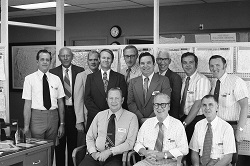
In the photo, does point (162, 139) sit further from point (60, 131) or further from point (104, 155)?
point (60, 131)

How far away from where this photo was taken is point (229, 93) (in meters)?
3.69

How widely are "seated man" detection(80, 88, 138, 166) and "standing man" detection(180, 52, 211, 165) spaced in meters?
0.62

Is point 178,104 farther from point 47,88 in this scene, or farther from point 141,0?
point 141,0

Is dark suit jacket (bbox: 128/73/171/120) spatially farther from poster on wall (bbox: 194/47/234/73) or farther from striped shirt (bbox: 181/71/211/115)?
poster on wall (bbox: 194/47/234/73)

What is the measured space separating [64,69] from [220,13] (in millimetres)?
3753

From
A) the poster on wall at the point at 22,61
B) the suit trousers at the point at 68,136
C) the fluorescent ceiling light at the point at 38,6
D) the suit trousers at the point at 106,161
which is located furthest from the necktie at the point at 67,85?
the poster on wall at the point at 22,61

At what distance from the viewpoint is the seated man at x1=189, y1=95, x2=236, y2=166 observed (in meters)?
3.30

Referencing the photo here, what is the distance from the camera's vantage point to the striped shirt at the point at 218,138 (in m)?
3.30

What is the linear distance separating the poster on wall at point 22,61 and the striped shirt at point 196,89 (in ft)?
17.0

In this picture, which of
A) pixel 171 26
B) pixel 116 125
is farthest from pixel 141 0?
pixel 116 125

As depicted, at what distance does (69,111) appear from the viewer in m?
4.36

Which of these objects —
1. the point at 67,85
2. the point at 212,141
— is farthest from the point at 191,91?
the point at 67,85

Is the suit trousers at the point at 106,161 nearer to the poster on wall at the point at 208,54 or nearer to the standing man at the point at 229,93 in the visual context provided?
the standing man at the point at 229,93

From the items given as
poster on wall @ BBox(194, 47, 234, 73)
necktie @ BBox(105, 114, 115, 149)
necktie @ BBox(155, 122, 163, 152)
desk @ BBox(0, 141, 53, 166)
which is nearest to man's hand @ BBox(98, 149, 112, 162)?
necktie @ BBox(105, 114, 115, 149)
